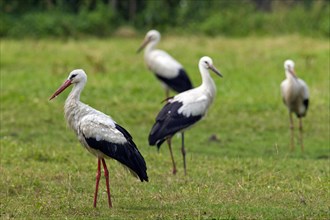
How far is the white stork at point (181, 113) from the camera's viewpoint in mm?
9945

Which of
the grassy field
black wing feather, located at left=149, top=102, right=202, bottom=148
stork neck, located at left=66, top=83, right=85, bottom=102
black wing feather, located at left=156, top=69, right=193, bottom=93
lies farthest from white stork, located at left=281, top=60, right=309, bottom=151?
stork neck, located at left=66, top=83, right=85, bottom=102

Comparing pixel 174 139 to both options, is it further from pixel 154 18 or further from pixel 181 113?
pixel 154 18

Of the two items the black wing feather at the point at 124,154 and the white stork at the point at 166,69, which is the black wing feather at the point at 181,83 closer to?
the white stork at the point at 166,69

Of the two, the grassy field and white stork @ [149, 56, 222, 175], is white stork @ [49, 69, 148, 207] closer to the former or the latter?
A: the grassy field

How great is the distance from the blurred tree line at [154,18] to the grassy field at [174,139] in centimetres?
151

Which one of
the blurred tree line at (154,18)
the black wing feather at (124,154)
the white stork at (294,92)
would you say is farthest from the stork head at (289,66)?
the blurred tree line at (154,18)

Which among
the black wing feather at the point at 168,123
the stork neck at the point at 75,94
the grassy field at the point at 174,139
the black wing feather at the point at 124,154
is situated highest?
the stork neck at the point at 75,94

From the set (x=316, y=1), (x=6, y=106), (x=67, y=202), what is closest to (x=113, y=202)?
(x=67, y=202)

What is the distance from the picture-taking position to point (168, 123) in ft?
32.8

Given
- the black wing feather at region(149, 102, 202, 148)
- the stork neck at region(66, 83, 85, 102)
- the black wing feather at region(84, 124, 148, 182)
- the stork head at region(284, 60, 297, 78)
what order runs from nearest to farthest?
1. the black wing feather at region(84, 124, 148, 182)
2. the stork neck at region(66, 83, 85, 102)
3. the black wing feather at region(149, 102, 202, 148)
4. the stork head at region(284, 60, 297, 78)

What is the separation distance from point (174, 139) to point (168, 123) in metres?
3.05

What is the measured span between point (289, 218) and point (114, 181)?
2.84 metres

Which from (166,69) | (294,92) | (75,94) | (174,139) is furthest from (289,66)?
(75,94)

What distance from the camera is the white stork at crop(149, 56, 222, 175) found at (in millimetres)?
9945
